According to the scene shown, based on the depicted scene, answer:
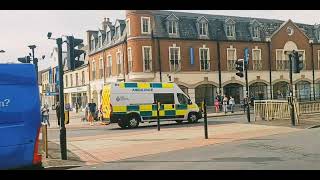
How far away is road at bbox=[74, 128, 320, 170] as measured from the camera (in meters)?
8.49

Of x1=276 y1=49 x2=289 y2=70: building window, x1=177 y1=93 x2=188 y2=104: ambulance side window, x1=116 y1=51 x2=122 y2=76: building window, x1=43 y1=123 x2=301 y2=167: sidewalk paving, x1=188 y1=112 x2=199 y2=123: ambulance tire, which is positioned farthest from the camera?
x1=276 y1=49 x2=289 y2=70: building window

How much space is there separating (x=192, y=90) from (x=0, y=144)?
31.0 m

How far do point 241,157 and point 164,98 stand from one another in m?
12.6

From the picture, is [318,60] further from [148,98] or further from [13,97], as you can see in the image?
[13,97]

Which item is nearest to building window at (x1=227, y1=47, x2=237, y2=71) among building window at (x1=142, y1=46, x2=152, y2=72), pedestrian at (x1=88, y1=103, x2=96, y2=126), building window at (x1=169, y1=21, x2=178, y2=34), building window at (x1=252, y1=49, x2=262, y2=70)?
building window at (x1=252, y1=49, x2=262, y2=70)

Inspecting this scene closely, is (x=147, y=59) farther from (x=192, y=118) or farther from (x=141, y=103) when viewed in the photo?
(x=141, y=103)

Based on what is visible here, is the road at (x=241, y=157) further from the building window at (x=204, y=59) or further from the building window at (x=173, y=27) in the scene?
the building window at (x=204, y=59)

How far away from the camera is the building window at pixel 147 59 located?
35.6 m

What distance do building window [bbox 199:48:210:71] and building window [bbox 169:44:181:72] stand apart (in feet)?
8.17

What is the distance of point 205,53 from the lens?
38719 millimetres

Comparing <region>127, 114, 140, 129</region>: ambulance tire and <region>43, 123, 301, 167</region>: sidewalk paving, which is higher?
<region>127, 114, 140, 129</region>: ambulance tire

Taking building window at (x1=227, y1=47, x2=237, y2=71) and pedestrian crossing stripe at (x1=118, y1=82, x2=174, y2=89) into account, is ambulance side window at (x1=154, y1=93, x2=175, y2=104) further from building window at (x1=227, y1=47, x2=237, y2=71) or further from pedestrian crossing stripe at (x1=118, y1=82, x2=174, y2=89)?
building window at (x1=227, y1=47, x2=237, y2=71)

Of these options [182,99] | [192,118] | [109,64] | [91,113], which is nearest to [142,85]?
[182,99]
